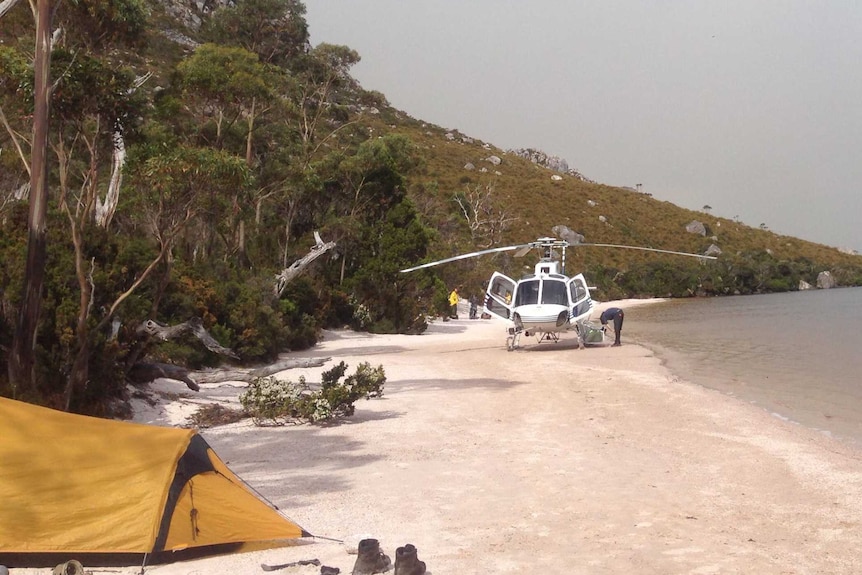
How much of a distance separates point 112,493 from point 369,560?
1869 millimetres

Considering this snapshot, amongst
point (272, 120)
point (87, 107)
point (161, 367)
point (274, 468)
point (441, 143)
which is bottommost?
point (274, 468)

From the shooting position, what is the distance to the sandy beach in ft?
19.4

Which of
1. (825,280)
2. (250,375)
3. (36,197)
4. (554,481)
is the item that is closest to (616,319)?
(250,375)

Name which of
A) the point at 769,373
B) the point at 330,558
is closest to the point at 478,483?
the point at 330,558

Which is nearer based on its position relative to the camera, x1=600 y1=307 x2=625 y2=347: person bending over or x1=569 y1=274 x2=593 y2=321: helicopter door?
x1=569 y1=274 x2=593 y2=321: helicopter door

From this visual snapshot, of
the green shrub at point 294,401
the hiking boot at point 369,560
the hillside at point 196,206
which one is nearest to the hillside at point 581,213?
the hillside at point 196,206

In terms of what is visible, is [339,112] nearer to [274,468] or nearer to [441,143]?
[274,468]

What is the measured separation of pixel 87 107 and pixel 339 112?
21133mm

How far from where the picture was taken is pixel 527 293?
73.0 ft

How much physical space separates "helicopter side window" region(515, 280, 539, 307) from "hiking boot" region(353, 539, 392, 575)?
16.9 meters

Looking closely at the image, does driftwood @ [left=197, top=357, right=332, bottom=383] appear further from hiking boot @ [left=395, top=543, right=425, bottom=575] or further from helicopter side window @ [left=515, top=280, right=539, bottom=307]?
helicopter side window @ [left=515, top=280, right=539, bottom=307]

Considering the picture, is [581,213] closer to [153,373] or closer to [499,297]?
[499,297]

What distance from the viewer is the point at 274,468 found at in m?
→ 8.71

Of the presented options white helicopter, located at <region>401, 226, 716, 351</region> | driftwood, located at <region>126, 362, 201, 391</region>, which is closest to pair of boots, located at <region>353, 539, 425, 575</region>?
driftwood, located at <region>126, 362, 201, 391</region>
